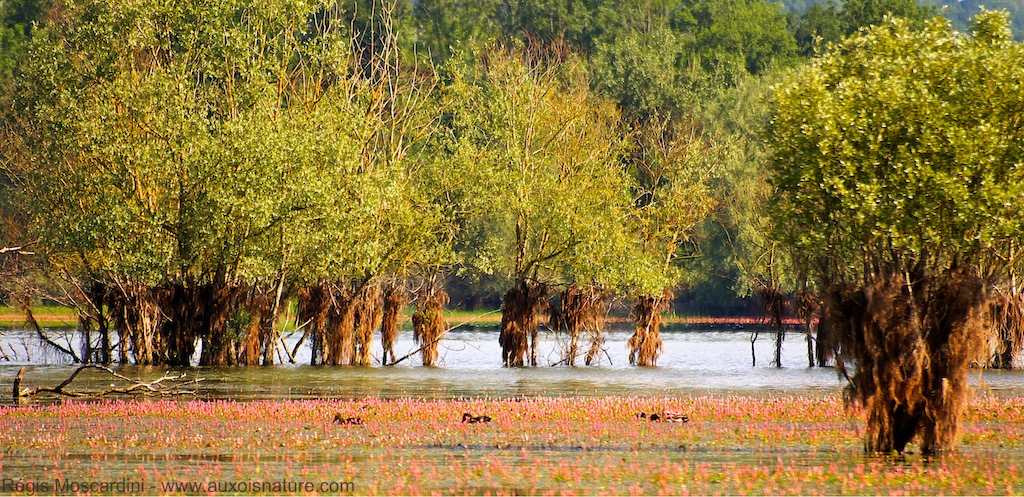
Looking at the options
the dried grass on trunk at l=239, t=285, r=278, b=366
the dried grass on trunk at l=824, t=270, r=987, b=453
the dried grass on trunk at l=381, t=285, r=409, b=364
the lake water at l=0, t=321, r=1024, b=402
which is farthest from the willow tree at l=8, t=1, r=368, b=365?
the dried grass on trunk at l=824, t=270, r=987, b=453

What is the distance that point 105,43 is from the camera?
50.8 meters

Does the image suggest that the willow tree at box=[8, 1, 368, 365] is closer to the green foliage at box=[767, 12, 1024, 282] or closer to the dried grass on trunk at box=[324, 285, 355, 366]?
the dried grass on trunk at box=[324, 285, 355, 366]

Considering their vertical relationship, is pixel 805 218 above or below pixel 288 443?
above

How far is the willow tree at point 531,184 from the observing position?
5662 cm

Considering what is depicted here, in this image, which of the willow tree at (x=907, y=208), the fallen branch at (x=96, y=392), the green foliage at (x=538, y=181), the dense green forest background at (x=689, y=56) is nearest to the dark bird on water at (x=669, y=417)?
the willow tree at (x=907, y=208)

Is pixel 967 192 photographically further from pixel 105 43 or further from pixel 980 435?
pixel 105 43

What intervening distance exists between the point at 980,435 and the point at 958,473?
260 inches

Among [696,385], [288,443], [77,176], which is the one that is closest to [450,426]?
[288,443]

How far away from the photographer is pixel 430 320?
56.1 metres

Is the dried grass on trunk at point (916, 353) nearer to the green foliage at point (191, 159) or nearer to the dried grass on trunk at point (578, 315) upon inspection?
the green foliage at point (191, 159)

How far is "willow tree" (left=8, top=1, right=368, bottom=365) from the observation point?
48281mm

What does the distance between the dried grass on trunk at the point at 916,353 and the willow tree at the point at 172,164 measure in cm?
2893

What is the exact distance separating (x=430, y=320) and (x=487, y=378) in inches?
308

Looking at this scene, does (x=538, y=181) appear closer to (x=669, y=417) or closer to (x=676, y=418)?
(x=669, y=417)
